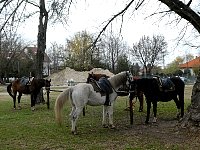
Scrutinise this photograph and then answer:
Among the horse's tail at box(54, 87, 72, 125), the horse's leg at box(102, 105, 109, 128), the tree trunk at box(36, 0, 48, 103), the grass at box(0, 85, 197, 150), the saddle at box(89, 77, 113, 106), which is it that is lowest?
the grass at box(0, 85, 197, 150)

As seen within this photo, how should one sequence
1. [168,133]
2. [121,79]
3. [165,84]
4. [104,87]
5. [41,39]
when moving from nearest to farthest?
[168,133] → [104,87] → [121,79] → [165,84] → [41,39]

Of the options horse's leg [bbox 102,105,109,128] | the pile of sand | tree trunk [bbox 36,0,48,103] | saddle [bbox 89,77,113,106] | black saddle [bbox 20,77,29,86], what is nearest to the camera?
saddle [bbox 89,77,113,106]

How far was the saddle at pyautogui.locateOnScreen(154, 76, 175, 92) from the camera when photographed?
11695 mm

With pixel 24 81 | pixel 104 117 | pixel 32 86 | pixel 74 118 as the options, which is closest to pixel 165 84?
pixel 104 117

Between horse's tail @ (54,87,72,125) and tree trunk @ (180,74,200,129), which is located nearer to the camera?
tree trunk @ (180,74,200,129)

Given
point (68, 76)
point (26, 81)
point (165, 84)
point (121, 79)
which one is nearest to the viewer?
point (121, 79)

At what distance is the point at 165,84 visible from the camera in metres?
11.8

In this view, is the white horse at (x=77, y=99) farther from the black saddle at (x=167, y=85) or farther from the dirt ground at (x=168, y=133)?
the black saddle at (x=167, y=85)

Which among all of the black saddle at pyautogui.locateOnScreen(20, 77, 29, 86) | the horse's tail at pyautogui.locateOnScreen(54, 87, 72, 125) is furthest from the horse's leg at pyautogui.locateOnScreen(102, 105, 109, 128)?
the black saddle at pyautogui.locateOnScreen(20, 77, 29, 86)

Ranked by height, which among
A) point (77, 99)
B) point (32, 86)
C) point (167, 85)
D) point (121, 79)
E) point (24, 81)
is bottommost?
point (77, 99)

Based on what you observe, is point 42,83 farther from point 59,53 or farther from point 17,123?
point 59,53

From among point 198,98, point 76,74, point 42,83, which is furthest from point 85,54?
point 76,74

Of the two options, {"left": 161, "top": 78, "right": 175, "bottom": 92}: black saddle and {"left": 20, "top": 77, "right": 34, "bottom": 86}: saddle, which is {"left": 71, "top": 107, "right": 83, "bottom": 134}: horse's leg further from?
{"left": 20, "top": 77, "right": 34, "bottom": 86}: saddle

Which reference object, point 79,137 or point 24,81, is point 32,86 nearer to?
point 24,81
